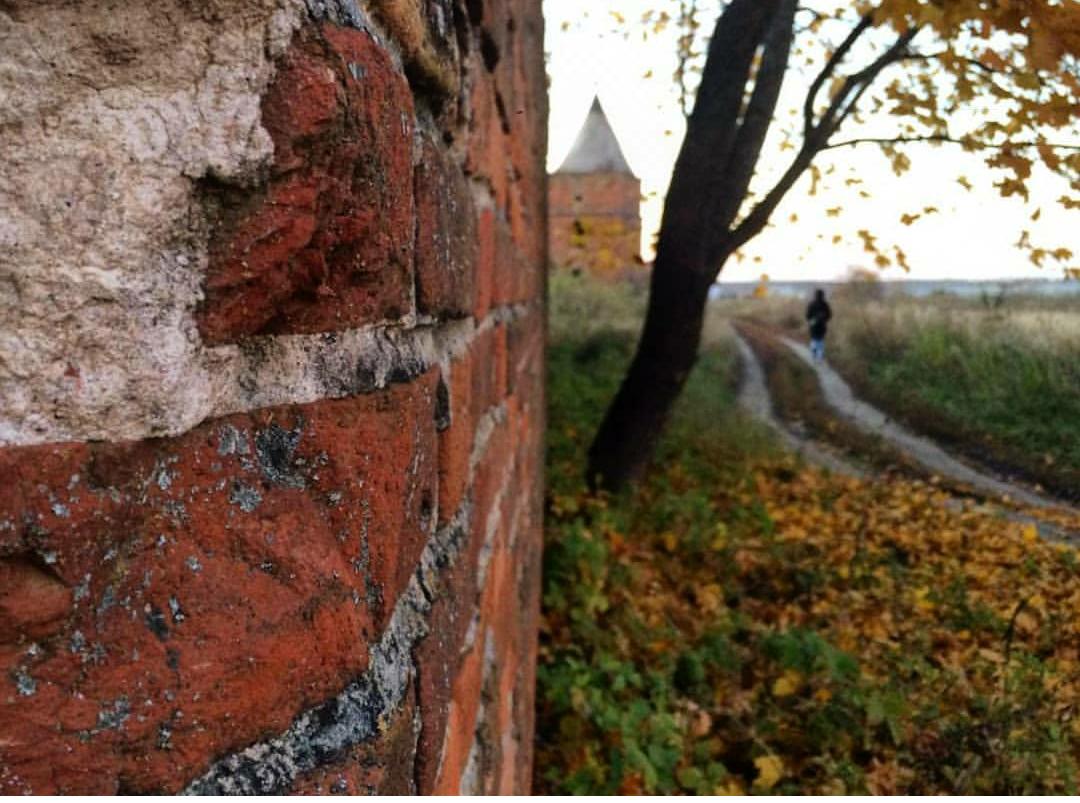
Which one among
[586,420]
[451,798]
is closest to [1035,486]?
[451,798]

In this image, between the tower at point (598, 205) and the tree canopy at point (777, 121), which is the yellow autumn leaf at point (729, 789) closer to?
the tree canopy at point (777, 121)

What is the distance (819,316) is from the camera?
482 centimetres

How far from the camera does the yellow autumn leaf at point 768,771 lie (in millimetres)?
2965

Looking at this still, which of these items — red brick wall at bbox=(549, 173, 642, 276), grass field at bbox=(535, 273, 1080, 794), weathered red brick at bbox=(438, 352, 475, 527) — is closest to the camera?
weathered red brick at bbox=(438, 352, 475, 527)

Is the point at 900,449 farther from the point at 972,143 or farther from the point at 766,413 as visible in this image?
the point at 766,413

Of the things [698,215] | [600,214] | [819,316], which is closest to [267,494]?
[819,316]

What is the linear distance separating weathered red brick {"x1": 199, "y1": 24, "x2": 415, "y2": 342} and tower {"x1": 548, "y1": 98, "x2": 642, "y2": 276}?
642 cm

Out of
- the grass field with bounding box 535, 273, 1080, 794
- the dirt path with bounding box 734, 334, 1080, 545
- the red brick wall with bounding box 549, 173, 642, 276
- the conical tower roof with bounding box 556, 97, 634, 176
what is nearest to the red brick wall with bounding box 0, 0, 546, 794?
the dirt path with bounding box 734, 334, 1080, 545

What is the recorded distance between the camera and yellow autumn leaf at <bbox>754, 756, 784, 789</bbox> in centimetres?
296

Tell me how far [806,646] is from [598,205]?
5.88 m

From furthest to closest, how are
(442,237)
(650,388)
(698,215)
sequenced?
(650,388) < (698,215) < (442,237)

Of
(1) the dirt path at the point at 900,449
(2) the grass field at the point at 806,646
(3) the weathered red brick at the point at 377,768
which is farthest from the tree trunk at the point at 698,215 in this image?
(3) the weathered red brick at the point at 377,768

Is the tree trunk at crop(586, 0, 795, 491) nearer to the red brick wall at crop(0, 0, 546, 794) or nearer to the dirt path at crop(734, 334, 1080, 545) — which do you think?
the dirt path at crop(734, 334, 1080, 545)

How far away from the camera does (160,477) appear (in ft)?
1.61
